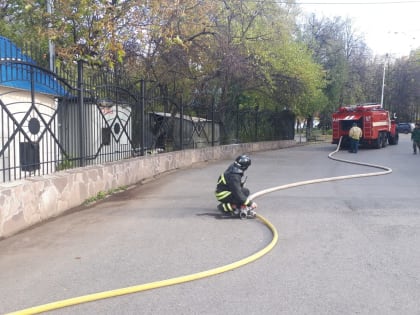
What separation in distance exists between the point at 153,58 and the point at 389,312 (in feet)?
46.9

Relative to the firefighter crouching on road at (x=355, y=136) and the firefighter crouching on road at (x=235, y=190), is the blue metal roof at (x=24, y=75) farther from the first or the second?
the firefighter crouching on road at (x=355, y=136)

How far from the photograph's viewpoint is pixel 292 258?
15.9 feet

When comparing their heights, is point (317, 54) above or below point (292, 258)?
above

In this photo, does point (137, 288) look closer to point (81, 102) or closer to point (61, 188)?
point (61, 188)

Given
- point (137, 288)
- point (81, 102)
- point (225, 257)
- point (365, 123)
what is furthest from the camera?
point (365, 123)

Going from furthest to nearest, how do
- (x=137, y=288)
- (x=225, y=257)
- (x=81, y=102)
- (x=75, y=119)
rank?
(x=75, y=119) → (x=81, y=102) → (x=225, y=257) → (x=137, y=288)

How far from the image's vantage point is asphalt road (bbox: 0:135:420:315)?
146 inches

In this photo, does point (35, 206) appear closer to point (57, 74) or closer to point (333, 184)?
point (57, 74)

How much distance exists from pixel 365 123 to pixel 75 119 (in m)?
17.8

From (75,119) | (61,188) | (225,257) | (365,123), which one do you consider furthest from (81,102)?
(365,123)

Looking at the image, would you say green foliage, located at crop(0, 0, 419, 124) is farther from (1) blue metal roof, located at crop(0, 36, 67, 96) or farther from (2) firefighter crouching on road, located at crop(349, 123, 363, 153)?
(2) firefighter crouching on road, located at crop(349, 123, 363, 153)

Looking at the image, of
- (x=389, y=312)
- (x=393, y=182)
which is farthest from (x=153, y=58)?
(x=389, y=312)

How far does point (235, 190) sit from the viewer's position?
21.5ft

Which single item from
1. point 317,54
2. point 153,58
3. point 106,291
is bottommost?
point 106,291
